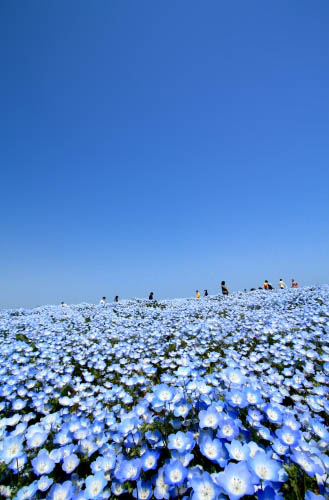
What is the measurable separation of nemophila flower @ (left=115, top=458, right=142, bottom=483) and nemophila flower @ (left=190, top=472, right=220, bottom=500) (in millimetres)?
384

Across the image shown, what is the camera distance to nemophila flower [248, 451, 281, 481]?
49.4 inches

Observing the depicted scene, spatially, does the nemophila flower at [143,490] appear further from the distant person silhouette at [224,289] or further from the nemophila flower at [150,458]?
the distant person silhouette at [224,289]

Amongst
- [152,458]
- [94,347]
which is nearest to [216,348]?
[94,347]


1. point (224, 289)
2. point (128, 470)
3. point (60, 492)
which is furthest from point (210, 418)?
point (224, 289)

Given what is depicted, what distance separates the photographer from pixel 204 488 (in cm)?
121

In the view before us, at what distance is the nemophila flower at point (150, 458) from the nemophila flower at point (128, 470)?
0.10ft

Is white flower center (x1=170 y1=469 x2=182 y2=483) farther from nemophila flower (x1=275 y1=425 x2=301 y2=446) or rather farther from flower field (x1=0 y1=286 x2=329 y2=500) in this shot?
nemophila flower (x1=275 y1=425 x2=301 y2=446)

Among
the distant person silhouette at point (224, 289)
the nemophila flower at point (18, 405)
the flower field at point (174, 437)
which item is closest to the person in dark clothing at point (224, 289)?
the distant person silhouette at point (224, 289)

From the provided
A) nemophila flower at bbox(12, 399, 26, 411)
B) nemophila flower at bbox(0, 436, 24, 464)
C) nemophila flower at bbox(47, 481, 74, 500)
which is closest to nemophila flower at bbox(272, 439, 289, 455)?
nemophila flower at bbox(47, 481, 74, 500)

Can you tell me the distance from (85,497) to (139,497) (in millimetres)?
321

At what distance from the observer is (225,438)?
1490 mm

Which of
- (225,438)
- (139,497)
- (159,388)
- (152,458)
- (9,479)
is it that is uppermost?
(159,388)

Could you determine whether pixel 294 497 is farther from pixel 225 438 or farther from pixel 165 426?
pixel 165 426

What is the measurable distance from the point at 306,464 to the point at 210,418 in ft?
1.86
